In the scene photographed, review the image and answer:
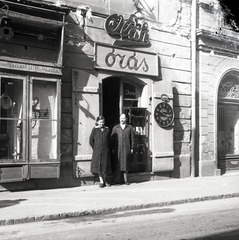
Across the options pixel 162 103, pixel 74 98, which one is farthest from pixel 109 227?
pixel 162 103

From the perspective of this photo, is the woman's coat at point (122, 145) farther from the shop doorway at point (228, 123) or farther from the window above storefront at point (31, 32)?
the shop doorway at point (228, 123)

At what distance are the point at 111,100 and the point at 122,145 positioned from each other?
186 centimetres

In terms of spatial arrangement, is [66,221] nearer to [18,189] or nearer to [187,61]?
[18,189]

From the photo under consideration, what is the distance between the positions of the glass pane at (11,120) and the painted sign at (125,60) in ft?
7.98

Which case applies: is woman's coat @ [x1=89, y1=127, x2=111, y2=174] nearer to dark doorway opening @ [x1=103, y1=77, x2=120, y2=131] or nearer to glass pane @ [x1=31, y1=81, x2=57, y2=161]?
glass pane @ [x1=31, y1=81, x2=57, y2=161]

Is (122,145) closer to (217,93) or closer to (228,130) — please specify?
(217,93)

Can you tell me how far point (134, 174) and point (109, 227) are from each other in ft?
17.3

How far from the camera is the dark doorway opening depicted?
1148cm

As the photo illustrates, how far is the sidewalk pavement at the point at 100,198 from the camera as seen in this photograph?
22.1 ft

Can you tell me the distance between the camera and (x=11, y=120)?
908cm

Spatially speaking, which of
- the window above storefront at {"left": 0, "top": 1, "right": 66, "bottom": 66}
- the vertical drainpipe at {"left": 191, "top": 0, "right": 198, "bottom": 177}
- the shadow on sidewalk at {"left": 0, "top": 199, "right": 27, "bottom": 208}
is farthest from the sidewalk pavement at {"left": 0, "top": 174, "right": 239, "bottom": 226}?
the window above storefront at {"left": 0, "top": 1, "right": 66, "bottom": 66}

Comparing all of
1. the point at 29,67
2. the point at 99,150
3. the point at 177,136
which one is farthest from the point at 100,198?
the point at 177,136

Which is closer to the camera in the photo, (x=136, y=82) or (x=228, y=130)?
(x=136, y=82)

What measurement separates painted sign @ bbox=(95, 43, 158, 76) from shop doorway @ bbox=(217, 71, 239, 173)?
3467 millimetres
